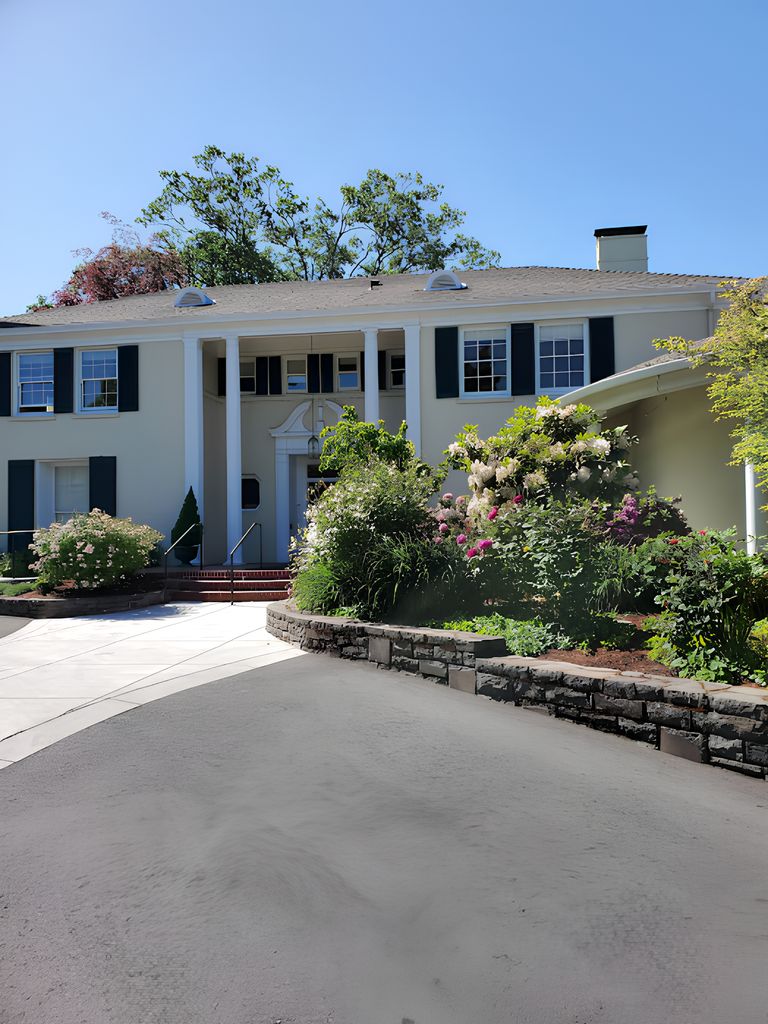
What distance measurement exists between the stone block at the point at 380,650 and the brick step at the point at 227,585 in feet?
21.8

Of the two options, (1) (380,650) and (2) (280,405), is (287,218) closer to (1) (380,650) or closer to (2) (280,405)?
(2) (280,405)

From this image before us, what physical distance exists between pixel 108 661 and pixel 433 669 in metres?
3.56

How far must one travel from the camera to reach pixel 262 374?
60.6ft

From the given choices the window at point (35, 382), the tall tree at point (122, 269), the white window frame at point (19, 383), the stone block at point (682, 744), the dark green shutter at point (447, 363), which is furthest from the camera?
the tall tree at point (122, 269)

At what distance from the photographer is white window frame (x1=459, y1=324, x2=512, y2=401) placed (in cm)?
1558

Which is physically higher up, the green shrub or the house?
the house

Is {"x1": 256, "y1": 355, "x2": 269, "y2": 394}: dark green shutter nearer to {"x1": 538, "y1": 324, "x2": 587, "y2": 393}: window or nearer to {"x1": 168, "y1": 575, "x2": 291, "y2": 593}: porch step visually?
{"x1": 168, "y1": 575, "x2": 291, "y2": 593}: porch step

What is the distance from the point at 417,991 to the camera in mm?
2197

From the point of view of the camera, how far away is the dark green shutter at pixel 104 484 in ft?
55.4

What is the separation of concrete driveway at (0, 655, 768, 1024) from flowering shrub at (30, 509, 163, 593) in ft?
26.8

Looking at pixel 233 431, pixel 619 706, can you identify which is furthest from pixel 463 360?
pixel 619 706

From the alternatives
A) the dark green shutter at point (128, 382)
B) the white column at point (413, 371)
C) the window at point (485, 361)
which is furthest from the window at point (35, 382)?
the window at point (485, 361)

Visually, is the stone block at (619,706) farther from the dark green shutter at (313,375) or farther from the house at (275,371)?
the dark green shutter at (313,375)

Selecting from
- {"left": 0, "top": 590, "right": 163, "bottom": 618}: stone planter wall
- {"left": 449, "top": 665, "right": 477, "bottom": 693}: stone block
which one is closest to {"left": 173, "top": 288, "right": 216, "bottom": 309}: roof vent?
{"left": 0, "top": 590, "right": 163, "bottom": 618}: stone planter wall
